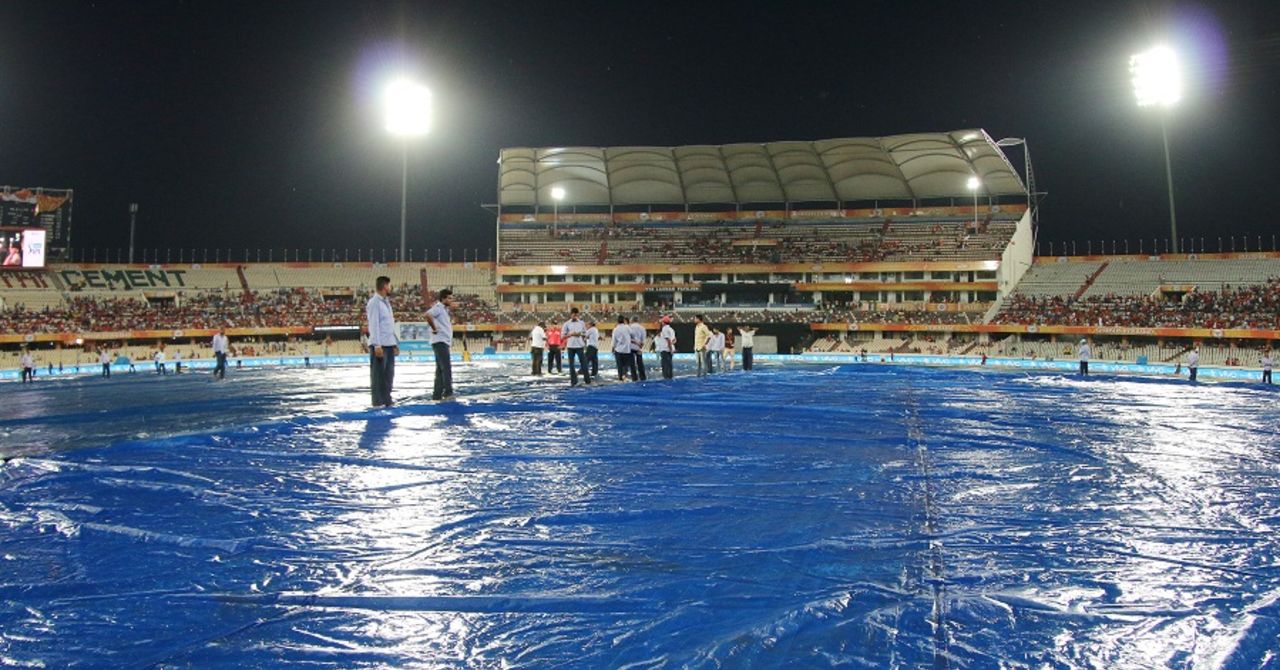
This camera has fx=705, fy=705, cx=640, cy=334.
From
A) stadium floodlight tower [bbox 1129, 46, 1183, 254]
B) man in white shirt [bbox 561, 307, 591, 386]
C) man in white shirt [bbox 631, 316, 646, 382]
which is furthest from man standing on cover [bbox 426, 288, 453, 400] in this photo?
stadium floodlight tower [bbox 1129, 46, 1183, 254]

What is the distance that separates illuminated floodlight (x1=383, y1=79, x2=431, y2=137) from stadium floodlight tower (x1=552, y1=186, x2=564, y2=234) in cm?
2190

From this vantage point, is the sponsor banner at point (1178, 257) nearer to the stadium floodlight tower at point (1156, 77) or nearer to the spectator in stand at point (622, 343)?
the stadium floodlight tower at point (1156, 77)

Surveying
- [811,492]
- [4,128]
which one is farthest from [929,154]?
[4,128]

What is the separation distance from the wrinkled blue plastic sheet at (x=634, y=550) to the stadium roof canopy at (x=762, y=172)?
154 ft

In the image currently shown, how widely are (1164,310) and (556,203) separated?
147ft

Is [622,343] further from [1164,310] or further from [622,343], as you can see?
[1164,310]

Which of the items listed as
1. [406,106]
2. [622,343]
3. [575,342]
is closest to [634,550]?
[575,342]

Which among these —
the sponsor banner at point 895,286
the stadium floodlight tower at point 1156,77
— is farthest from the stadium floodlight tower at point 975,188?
the stadium floodlight tower at point 1156,77

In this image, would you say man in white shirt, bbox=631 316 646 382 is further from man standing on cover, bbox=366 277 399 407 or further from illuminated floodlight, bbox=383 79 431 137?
illuminated floodlight, bbox=383 79 431 137

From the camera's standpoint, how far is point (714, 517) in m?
3.60

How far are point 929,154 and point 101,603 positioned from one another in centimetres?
5522

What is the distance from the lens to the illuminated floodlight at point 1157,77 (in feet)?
127

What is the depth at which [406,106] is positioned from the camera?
37125mm

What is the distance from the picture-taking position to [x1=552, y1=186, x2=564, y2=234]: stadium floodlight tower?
59250 millimetres
